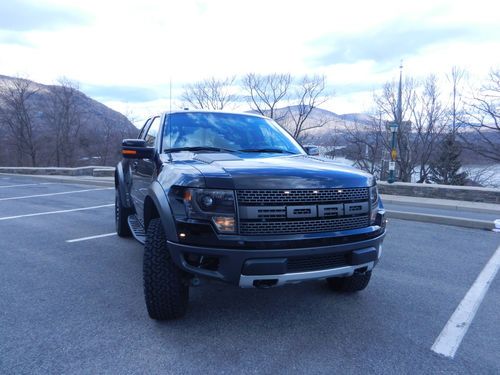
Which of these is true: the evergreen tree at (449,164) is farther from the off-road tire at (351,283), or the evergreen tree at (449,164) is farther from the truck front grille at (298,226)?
the truck front grille at (298,226)

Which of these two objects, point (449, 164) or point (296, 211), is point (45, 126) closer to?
point (449, 164)

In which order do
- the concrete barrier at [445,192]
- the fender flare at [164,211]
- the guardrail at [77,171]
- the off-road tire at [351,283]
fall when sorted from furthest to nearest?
the guardrail at [77,171]
the concrete barrier at [445,192]
the off-road tire at [351,283]
the fender flare at [164,211]

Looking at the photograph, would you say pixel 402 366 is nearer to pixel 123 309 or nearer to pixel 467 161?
pixel 123 309

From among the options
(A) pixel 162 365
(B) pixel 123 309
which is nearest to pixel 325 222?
(A) pixel 162 365

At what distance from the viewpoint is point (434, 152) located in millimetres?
36531

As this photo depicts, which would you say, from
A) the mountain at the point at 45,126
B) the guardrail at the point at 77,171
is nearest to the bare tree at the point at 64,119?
the mountain at the point at 45,126

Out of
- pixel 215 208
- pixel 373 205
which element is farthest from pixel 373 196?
pixel 215 208

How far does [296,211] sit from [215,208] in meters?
0.58

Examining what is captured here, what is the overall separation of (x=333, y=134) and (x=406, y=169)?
8.73 metres

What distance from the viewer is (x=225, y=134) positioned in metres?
3.96

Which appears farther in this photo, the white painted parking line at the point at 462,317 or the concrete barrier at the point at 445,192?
the concrete barrier at the point at 445,192

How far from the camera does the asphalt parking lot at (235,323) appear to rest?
8.17ft

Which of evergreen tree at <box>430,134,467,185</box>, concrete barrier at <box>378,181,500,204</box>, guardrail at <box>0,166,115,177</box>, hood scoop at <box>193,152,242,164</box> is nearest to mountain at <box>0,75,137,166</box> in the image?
guardrail at <box>0,166,115,177</box>

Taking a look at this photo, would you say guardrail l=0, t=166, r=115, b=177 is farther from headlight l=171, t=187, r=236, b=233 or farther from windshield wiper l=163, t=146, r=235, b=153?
headlight l=171, t=187, r=236, b=233
